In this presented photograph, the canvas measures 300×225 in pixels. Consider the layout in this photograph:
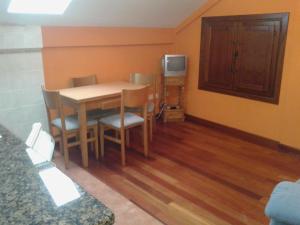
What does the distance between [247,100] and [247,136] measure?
500 millimetres

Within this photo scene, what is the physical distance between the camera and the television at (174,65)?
163 inches

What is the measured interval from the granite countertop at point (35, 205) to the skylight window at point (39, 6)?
90.2 inches

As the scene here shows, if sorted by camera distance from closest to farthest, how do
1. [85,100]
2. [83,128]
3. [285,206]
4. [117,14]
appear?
1. [285,206]
2. [85,100]
3. [83,128]
4. [117,14]

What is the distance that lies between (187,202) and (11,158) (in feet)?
5.85

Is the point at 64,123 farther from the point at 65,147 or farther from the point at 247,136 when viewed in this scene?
the point at 247,136

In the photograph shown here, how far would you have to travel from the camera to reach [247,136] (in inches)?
149

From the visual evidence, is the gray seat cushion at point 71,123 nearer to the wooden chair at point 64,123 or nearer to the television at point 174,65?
the wooden chair at point 64,123

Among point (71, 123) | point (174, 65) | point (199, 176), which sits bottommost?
point (199, 176)

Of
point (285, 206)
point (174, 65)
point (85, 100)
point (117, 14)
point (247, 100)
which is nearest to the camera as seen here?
point (285, 206)

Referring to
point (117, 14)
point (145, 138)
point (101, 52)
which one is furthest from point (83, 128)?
point (117, 14)

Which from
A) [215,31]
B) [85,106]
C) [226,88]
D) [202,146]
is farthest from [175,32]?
[85,106]

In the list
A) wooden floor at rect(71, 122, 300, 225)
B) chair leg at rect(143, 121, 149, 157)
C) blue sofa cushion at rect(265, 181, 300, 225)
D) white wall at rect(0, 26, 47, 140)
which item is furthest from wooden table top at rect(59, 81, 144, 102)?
blue sofa cushion at rect(265, 181, 300, 225)

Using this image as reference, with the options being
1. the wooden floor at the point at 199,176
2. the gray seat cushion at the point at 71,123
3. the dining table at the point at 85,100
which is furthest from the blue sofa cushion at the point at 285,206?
the gray seat cushion at the point at 71,123

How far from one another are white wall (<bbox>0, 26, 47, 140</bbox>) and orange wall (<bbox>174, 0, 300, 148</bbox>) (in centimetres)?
226
